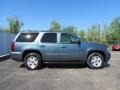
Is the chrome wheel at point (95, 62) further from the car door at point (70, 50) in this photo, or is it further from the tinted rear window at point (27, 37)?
the tinted rear window at point (27, 37)

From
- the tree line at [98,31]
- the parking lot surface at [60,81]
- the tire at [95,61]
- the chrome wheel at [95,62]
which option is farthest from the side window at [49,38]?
the tree line at [98,31]

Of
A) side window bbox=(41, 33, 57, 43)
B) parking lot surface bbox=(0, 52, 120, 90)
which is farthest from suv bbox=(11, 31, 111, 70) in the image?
parking lot surface bbox=(0, 52, 120, 90)

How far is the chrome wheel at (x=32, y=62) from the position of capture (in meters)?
14.9

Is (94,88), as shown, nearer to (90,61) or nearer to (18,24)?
(90,61)

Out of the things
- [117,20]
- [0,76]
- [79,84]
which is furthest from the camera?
[117,20]

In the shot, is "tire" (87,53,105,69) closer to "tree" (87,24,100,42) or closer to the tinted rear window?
the tinted rear window

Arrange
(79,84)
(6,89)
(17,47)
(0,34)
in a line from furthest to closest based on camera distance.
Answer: (0,34) < (17,47) < (79,84) < (6,89)

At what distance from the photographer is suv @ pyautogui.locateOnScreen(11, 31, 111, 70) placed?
14.9m

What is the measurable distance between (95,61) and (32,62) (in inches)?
125

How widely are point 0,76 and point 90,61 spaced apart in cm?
483

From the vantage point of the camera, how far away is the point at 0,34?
2178 centimetres

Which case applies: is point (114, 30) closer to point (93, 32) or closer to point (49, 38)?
point (93, 32)

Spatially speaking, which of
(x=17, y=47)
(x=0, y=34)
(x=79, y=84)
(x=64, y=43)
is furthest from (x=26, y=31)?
(x=0, y=34)

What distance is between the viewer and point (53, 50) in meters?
15.0
